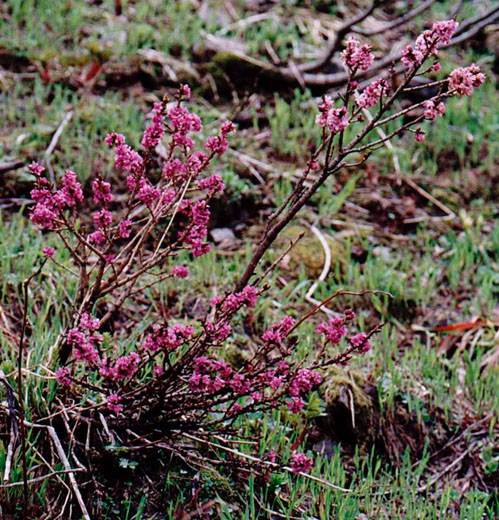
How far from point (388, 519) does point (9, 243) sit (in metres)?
2.16

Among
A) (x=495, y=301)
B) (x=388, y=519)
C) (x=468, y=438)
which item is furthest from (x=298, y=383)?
(x=495, y=301)

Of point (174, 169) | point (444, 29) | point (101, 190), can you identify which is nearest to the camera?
point (444, 29)

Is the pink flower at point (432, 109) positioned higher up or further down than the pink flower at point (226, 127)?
higher up

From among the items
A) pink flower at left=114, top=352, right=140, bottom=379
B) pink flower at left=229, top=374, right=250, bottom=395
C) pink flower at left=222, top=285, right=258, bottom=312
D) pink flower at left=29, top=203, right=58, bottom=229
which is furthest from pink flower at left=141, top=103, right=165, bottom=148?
pink flower at left=229, top=374, right=250, bottom=395

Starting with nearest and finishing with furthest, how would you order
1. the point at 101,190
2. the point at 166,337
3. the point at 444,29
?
the point at 444,29 < the point at 166,337 < the point at 101,190

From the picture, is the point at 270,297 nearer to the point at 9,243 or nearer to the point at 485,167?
the point at 9,243

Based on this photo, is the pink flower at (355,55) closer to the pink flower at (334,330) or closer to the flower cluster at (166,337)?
the pink flower at (334,330)

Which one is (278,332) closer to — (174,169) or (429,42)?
(174,169)

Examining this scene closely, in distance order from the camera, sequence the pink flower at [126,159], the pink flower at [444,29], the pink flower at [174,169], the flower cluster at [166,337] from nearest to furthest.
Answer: the pink flower at [444,29], the flower cluster at [166,337], the pink flower at [126,159], the pink flower at [174,169]

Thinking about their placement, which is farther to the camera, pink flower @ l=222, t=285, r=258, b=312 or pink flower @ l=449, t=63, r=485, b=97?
pink flower @ l=222, t=285, r=258, b=312

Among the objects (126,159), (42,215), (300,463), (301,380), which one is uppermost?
(126,159)

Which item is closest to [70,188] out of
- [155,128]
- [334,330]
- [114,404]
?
[155,128]

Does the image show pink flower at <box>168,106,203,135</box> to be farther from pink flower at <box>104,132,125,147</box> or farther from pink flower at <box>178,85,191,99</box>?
pink flower at <box>104,132,125,147</box>

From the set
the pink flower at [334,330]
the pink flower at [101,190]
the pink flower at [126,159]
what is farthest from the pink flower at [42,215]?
the pink flower at [334,330]
